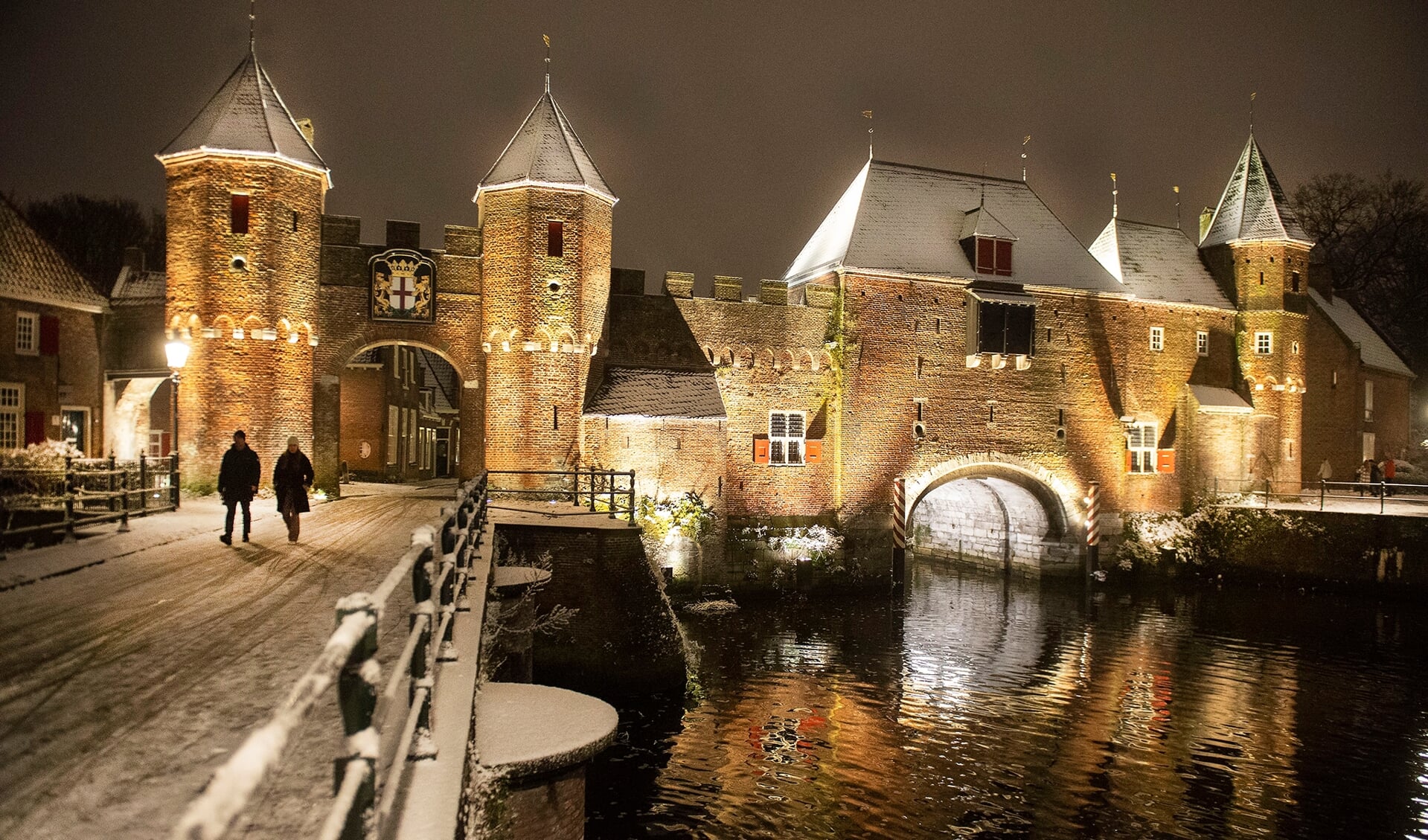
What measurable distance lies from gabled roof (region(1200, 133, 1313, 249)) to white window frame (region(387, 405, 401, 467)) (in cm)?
2874

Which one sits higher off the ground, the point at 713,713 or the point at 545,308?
the point at 545,308

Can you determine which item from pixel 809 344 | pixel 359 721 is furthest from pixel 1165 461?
pixel 359 721

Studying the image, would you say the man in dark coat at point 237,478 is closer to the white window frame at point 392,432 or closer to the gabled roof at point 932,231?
the gabled roof at point 932,231

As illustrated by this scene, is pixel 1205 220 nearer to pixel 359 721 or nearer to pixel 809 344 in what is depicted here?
pixel 809 344

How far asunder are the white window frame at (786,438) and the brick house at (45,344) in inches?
682

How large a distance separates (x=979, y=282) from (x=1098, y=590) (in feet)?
32.3

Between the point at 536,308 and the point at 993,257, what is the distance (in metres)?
14.0

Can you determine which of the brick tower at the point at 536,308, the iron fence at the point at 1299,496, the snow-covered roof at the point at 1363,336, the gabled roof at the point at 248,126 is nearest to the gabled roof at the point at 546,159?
the brick tower at the point at 536,308

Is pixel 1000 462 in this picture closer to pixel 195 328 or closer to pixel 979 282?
pixel 979 282

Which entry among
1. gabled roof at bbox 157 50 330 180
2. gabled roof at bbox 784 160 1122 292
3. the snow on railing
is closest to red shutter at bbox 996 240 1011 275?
gabled roof at bbox 784 160 1122 292

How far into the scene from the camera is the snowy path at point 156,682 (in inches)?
152

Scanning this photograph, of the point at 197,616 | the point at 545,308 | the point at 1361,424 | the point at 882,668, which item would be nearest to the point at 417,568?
the point at 197,616

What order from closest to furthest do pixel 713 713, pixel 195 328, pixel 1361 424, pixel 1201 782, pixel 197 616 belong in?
pixel 197 616
pixel 1201 782
pixel 713 713
pixel 195 328
pixel 1361 424

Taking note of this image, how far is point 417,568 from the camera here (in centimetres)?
432
